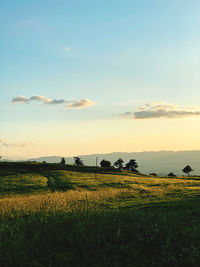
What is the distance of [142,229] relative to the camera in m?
9.01

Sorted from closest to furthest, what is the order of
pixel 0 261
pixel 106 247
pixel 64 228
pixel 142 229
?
pixel 0 261, pixel 106 247, pixel 142 229, pixel 64 228

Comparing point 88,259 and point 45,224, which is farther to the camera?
point 45,224

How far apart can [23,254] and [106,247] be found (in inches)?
94.7

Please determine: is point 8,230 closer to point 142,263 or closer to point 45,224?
point 45,224

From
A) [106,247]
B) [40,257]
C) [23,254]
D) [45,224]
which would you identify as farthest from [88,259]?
[45,224]

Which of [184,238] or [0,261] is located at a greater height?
[184,238]

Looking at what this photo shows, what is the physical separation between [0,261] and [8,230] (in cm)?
277

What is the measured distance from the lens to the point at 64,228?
9781 mm

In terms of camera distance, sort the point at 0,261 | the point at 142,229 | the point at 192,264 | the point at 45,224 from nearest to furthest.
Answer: the point at 192,264, the point at 0,261, the point at 142,229, the point at 45,224

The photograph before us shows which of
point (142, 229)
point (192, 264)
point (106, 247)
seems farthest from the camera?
point (142, 229)

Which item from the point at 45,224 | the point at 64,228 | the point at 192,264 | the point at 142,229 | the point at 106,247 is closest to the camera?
the point at 192,264

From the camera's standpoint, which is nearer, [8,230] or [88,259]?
[88,259]

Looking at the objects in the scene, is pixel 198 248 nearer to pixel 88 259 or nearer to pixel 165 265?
pixel 165 265

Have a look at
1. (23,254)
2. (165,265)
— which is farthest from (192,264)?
(23,254)
